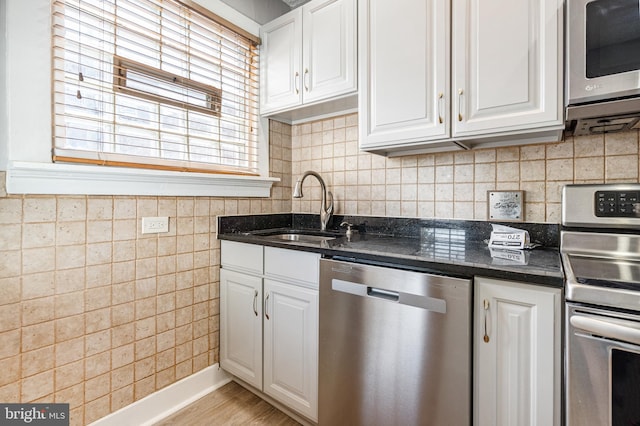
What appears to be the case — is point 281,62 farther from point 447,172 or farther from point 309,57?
point 447,172

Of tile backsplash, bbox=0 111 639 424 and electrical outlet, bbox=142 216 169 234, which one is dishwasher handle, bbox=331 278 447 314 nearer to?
tile backsplash, bbox=0 111 639 424

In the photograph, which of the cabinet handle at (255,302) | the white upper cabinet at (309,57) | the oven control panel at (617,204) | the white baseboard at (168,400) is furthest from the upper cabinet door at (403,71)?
the white baseboard at (168,400)

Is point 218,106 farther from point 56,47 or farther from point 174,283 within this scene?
point 174,283

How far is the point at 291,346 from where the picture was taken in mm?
1567

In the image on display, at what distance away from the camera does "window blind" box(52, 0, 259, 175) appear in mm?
1379

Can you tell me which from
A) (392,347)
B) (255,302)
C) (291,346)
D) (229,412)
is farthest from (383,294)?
(229,412)

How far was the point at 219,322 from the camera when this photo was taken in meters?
1.98

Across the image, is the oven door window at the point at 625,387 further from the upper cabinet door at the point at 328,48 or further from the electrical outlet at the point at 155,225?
the electrical outlet at the point at 155,225

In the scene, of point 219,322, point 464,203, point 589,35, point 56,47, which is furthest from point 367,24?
point 219,322

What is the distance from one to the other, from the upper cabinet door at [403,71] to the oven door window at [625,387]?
0.97 m

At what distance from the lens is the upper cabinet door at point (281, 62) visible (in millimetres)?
1968

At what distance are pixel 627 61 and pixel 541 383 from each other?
1.06 meters

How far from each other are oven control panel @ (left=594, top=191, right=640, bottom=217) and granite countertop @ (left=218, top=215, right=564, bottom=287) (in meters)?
0.23

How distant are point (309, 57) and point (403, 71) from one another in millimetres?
670
